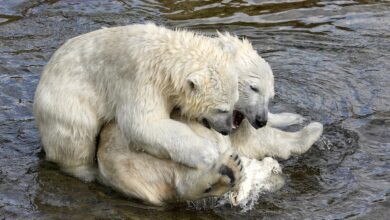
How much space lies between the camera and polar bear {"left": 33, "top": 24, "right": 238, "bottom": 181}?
18.9ft

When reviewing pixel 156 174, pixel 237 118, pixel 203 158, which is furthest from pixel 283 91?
pixel 203 158

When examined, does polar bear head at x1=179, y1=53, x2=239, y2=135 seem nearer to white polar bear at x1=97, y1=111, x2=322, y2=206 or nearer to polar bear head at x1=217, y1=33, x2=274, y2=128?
white polar bear at x1=97, y1=111, x2=322, y2=206

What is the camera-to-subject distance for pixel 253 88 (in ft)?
21.5

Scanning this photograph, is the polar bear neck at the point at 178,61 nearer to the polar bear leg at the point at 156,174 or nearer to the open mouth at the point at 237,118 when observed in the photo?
the polar bear leg at the point at 156,174

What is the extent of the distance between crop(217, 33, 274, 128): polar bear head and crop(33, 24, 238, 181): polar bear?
0.17 metres

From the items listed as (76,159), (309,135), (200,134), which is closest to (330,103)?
(309,135)

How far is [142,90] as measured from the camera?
588 cm

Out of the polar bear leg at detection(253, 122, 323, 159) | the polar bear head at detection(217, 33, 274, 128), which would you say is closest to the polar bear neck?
the polar bear head at detection(217, 33, 274, 128)

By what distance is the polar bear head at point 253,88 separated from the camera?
21.3ft

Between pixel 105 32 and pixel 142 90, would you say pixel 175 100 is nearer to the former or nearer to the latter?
pixel 142 90

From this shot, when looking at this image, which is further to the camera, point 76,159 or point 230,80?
point 76,159

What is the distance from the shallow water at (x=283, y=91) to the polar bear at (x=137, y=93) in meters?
0.45

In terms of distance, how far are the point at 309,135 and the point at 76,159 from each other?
2.01m

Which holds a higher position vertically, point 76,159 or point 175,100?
point 175,100
